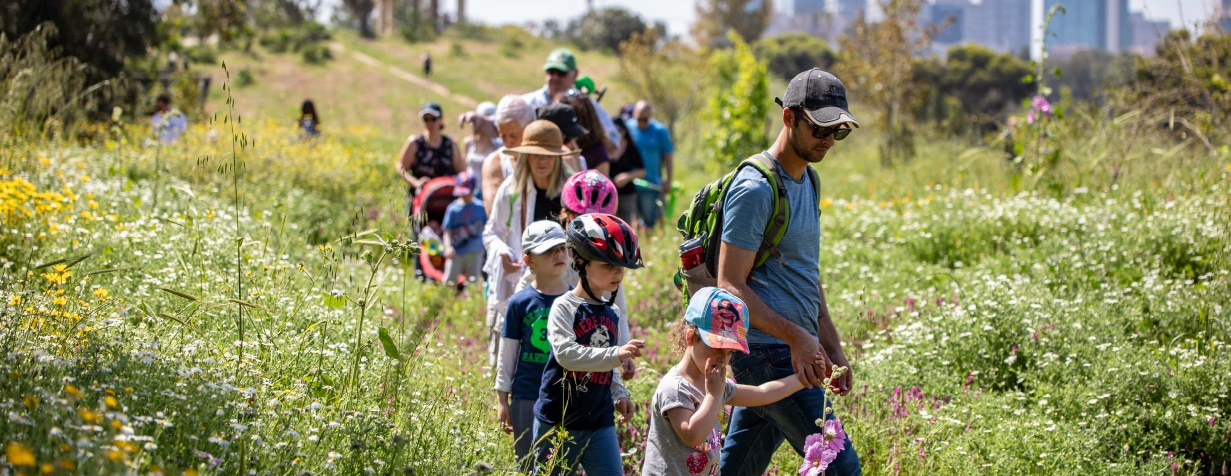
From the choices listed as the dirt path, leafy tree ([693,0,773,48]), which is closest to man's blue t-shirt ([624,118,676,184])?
the dirt path

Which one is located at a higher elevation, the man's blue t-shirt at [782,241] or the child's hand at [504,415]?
the man's blue t-shirt at [782,241]

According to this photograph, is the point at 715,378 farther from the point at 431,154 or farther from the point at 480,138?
the point at 431,154

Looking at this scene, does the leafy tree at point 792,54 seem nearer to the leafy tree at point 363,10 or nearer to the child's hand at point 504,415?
the leafy tree at point 363,10

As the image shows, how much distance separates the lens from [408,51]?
50.7 meters

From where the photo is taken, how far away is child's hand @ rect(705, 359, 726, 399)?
10.5ft

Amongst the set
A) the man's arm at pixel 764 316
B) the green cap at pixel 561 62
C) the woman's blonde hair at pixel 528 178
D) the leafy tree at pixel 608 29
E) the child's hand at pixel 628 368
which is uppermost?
the leafy tree at pixel 608 29

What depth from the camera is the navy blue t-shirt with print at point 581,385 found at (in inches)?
144

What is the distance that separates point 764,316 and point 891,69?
60.7 feet

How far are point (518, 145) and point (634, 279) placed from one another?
254 cm

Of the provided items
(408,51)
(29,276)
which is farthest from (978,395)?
(408,51)

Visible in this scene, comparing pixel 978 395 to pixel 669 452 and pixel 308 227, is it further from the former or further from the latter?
pixel 308 227

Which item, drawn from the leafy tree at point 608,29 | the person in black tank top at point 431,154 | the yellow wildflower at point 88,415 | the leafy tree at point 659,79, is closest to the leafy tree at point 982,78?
the leafy tree at point 659,79

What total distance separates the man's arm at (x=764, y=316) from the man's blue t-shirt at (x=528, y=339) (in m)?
0.82

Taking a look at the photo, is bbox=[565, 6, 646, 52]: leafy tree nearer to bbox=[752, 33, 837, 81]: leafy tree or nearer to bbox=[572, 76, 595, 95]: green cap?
bbox=[752, 33, 837, 81]: leafy tree
